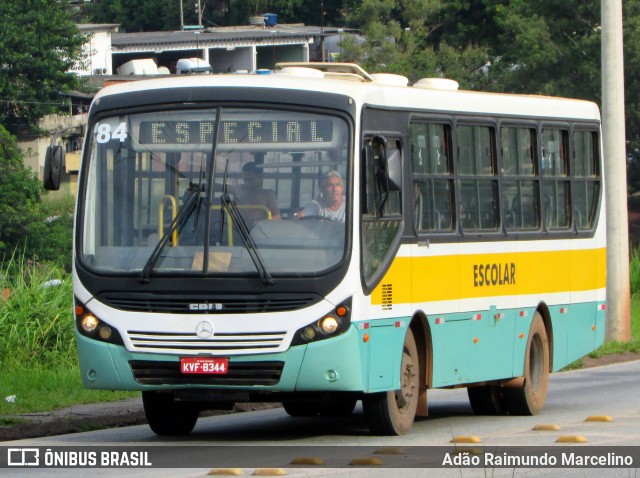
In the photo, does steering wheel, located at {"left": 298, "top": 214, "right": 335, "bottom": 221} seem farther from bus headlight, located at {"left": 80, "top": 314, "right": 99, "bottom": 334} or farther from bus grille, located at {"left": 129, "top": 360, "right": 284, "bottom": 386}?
bus headlight, located at {"left": 80, "top": 314, "right": 99, "bottom": 334}

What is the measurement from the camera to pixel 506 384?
14.7 metres

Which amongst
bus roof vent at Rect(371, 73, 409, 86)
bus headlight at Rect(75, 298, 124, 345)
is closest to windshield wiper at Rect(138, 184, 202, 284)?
bus headlight at Rect(75, 298, 124, 345)

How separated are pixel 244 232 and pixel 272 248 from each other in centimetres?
24

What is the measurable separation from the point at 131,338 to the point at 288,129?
198cm

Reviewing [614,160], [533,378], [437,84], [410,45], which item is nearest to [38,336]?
[533,378]

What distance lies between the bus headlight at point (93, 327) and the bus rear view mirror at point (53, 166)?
97cm

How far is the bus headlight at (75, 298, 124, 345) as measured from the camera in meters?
11.6

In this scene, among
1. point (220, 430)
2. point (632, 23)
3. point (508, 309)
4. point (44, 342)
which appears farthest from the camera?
point (632, 23)

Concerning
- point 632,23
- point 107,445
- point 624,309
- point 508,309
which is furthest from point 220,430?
point 632,23

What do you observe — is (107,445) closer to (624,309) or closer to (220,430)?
(220,430)

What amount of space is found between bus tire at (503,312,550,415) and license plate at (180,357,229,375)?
4332 mm

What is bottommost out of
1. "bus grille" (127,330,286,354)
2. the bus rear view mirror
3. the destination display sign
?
"bus grille" (127,330,286,354)

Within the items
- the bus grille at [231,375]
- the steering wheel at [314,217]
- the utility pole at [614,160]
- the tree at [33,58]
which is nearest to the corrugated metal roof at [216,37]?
the tree at [33,58]

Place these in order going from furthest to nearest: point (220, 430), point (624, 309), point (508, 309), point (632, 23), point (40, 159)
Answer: point (40, 159) < point (632, 23) < point (624, 309) < point (508, 309) < point (220, 430)
